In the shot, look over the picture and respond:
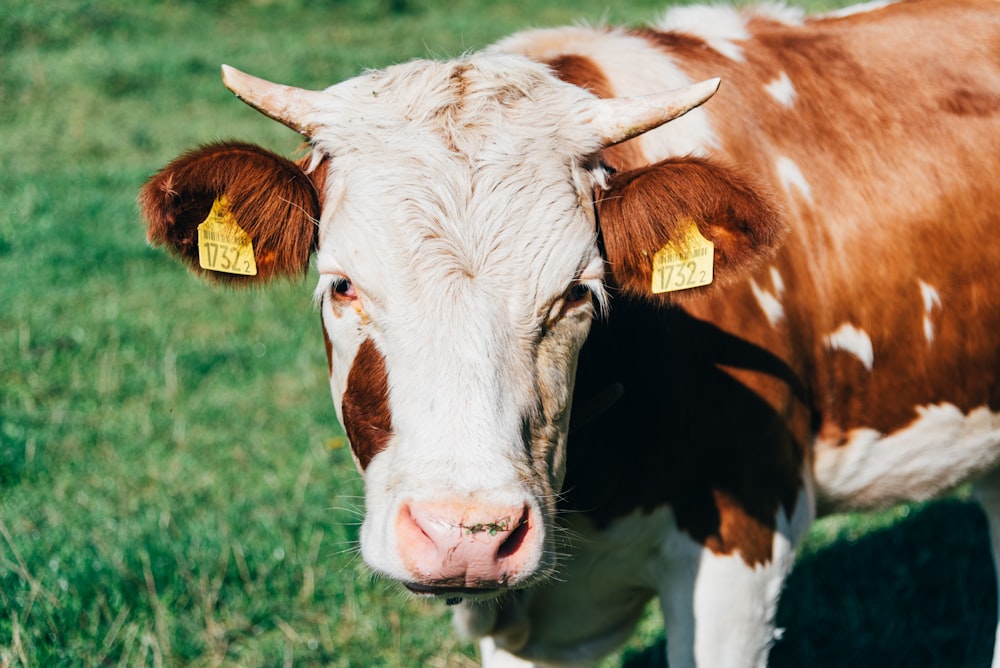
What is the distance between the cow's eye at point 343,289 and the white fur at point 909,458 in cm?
157

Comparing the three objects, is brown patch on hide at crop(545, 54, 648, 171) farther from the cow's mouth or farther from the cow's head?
the cow's mouth

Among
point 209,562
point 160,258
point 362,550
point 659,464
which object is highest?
point 362,550

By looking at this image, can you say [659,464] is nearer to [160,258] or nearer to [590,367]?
[590,367]

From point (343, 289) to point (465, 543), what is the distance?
73cm

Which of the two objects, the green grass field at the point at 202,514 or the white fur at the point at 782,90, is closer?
the white fur at the point at 782,90

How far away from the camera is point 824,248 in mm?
3393

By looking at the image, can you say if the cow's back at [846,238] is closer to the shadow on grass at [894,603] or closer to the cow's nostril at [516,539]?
the cow's nostril at [516,539]

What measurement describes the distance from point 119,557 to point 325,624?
0.78 m

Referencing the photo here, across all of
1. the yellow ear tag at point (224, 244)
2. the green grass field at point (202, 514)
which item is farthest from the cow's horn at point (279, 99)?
the green grass field at point (202, 514)

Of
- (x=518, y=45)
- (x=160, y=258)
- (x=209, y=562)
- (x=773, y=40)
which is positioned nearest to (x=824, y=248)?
(x=773, y=40)

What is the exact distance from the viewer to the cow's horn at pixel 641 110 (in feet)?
8.80

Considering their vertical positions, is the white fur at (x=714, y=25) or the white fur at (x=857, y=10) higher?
the white fur at (x=714, y=25)

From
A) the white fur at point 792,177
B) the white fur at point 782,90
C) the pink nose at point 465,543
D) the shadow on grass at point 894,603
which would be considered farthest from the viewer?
the shadow on grass at point 894,603

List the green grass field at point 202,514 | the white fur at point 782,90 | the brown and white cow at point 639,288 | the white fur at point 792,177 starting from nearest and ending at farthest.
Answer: the brown and white cow at point 639,288 → the white fur at point 792,177 → the white fur at point 782,90 → the green grass field at point 202,514
